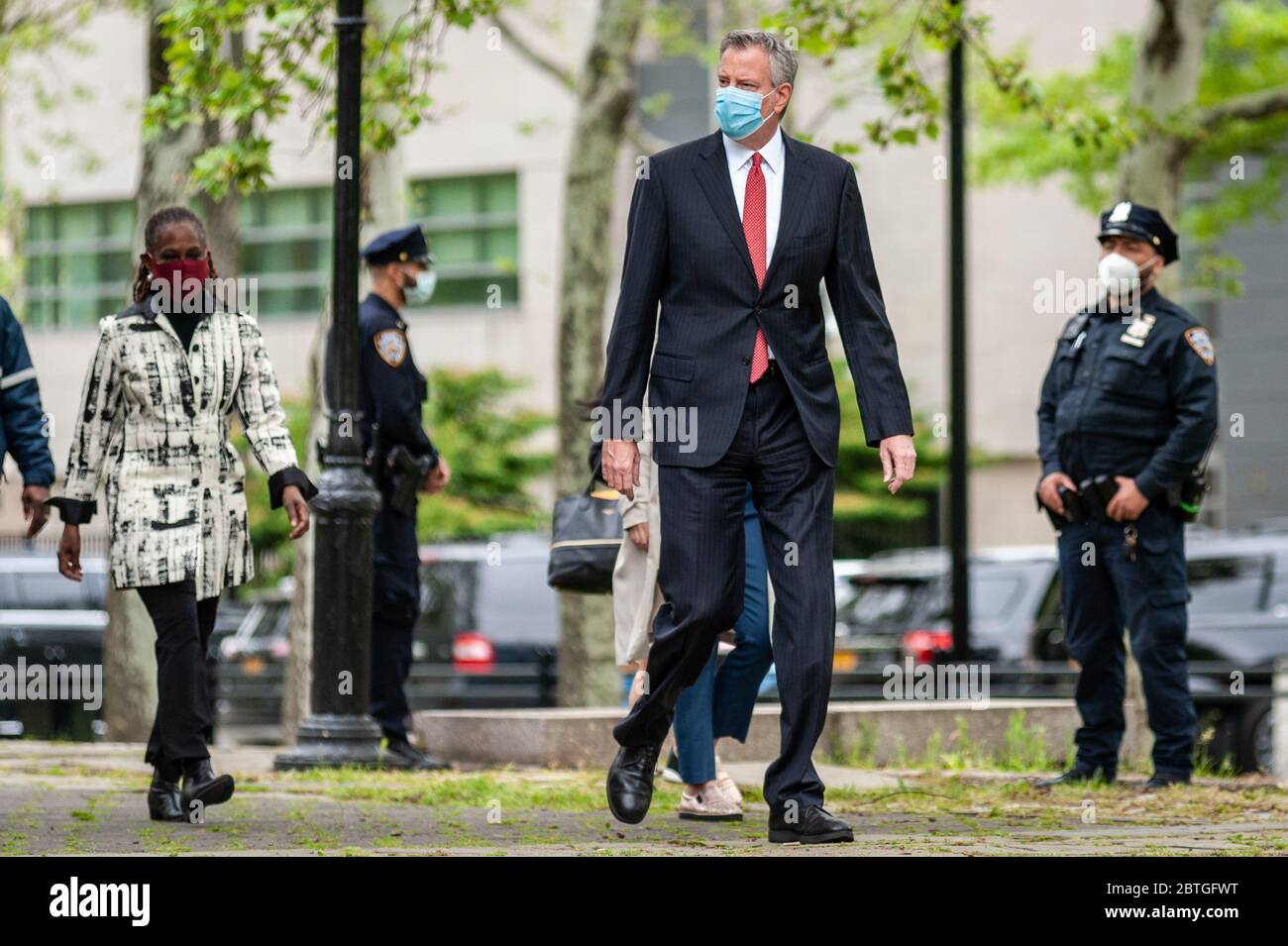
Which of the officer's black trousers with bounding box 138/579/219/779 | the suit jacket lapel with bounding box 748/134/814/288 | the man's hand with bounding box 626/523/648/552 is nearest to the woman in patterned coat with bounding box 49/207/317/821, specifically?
the officer's black trousers with bounding box 138/579/219/779

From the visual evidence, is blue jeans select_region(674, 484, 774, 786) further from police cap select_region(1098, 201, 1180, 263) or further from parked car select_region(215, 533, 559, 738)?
parked car select_region(215, 533, 559, 738)

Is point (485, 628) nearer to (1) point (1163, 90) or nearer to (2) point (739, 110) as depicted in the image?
(1) point (1163, 90)

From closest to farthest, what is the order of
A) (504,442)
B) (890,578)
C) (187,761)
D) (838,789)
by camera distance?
(187,761)
(838,789)
(890,578)
(504,442)

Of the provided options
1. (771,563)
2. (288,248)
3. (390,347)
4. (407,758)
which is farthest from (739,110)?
(288,248)

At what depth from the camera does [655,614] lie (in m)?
6.76

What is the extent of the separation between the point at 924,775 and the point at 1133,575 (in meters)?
1.32

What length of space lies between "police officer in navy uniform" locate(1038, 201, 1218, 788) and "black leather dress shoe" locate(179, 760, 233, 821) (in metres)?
3.20

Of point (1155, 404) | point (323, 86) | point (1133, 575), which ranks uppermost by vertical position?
point (323, 86)

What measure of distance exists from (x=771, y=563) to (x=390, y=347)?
12.0 feet

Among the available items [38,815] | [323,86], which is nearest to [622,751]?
[38,815]

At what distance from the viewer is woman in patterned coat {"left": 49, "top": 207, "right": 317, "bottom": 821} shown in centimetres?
671

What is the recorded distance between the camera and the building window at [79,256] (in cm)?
3631

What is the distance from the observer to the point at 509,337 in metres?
34.0
